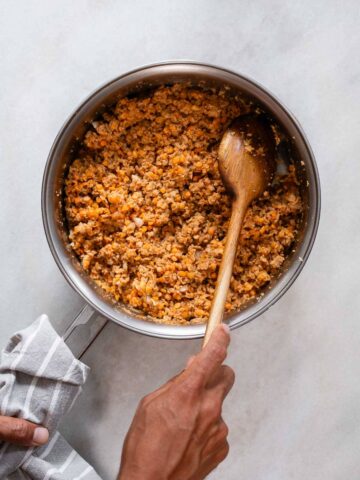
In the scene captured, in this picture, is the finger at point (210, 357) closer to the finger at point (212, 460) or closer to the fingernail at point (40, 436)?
the finger at point (212, 460)

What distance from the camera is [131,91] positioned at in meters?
1.44

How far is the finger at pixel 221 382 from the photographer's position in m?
1.20

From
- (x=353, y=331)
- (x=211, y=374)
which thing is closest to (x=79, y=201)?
(x=211, y=374)

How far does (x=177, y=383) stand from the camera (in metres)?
1.16

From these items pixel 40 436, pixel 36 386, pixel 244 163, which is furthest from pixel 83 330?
pixel 244 163

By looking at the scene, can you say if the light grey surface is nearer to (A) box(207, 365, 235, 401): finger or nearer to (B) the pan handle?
(B) the pan handle

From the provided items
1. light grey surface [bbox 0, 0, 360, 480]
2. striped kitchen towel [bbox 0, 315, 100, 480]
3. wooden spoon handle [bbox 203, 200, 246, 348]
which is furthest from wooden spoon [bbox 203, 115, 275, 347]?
striped kitchen towel [bbox 0, 315, 100, 480]

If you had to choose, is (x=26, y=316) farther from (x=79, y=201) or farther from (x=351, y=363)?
(x=351, y=363)

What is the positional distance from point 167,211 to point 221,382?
0.46 metres

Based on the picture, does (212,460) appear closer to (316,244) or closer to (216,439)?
(216,439)

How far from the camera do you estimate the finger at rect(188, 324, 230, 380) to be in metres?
1.15

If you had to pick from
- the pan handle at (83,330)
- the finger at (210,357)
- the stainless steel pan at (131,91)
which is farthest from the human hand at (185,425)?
the pan handle at (83,330)

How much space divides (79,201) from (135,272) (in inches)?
9.2

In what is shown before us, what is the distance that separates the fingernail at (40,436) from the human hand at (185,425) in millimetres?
328
